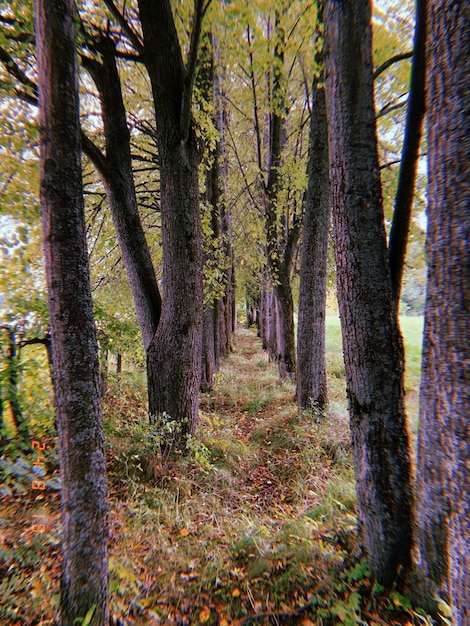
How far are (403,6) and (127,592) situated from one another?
6636mm

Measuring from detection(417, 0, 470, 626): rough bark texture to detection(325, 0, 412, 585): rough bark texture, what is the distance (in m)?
0.37

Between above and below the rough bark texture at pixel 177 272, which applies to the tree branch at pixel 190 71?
above

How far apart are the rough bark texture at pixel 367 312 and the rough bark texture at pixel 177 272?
2117 mm

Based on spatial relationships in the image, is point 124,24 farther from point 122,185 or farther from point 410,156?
point 410,156

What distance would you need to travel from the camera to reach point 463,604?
4.71ft

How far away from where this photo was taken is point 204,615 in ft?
7.15

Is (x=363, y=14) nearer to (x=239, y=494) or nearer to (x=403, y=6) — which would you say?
(x=403, y=6)

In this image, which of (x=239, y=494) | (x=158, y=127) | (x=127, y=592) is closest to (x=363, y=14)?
(x=158, y=127)

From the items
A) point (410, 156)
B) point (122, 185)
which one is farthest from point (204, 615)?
point (122, 185)

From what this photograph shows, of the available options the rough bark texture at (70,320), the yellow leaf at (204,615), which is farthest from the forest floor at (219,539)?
the rough bark texture at (70,320)

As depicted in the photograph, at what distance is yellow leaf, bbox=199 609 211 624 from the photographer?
2.15 meters

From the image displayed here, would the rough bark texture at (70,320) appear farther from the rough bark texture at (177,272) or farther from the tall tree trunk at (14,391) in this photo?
the rough bark texture at (177,272)

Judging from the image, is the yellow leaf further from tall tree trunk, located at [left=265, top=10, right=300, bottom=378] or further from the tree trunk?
tall tree trunk, located at [left=265, top=10, right=300, bottom=378]

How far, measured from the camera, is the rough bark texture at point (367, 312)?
2150mm
